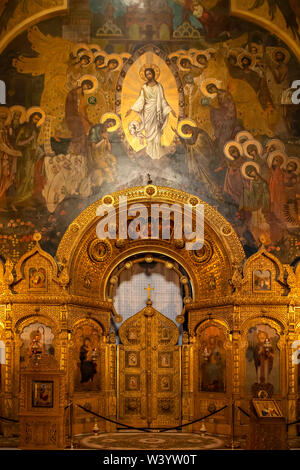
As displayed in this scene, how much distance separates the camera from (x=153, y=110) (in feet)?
68.4

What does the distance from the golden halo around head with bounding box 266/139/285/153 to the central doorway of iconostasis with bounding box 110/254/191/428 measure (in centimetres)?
485

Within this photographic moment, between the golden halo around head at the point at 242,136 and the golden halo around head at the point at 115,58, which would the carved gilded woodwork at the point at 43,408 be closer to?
the golden halo around head at the point at 242,136

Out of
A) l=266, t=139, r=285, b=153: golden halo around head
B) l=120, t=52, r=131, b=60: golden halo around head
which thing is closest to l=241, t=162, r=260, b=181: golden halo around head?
l=266, t=139, r=285, b=153: golden halo around head

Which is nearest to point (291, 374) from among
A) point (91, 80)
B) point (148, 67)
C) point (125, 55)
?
point (148, 67)

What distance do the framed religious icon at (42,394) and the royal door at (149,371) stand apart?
5.25 m

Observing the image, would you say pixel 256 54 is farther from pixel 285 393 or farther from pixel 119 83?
pixel 285 393

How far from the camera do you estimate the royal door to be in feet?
69.3

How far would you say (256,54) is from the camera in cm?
2083

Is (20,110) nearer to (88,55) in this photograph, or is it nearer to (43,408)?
(88,55)

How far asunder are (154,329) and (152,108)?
703cm

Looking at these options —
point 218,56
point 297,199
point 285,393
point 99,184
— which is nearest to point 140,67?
point 218,56

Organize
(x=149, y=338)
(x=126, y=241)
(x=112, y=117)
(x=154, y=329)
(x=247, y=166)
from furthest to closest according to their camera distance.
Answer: (x=154, y=329), (x=149, y=338), (x=126, y=241), (x=112, y=117), (x=247, y=166)

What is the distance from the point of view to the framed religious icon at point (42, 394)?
16.3 m

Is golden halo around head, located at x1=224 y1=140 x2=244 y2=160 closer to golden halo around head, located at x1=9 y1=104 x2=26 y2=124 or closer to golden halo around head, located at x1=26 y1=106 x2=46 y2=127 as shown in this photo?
golden halo around head, located at x1=26 y1=106 x2=46 y2=127
